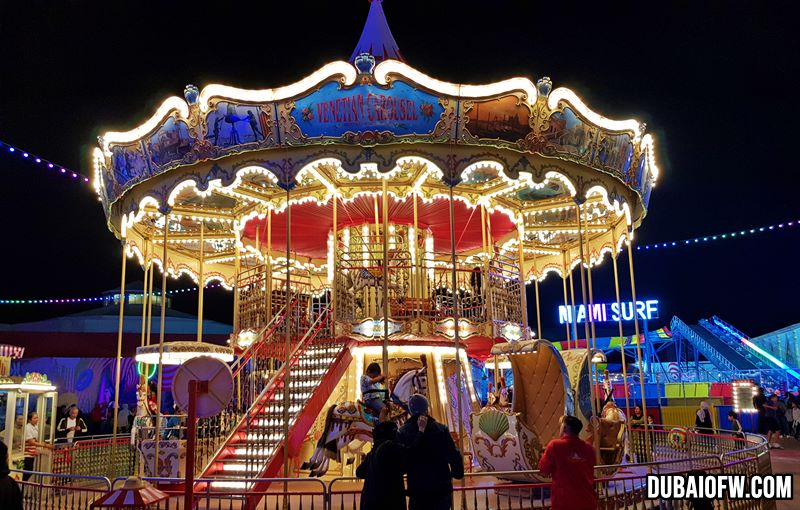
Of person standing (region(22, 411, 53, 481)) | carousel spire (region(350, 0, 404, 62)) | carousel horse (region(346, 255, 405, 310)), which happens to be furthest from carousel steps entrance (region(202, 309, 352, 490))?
carousel spire (region(350, 0, 404, 62))

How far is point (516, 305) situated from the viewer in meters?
12.7

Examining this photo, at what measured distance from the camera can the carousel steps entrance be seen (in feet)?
29.9

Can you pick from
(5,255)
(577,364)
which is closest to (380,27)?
(577,364)

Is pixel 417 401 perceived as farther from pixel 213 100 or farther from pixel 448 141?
pixel 213 100

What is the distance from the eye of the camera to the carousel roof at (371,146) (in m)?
8.93

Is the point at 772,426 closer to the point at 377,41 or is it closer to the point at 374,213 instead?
the point at 374,213

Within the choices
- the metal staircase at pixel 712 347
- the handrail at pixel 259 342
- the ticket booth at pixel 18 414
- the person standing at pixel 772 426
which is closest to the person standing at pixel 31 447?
the ticket booth at pixel 18 414

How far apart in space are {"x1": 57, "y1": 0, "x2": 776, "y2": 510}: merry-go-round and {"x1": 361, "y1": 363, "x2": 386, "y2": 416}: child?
120mm

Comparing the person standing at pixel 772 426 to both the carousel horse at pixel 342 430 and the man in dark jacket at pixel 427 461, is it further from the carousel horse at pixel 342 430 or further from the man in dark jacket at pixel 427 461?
the man in dark jacket at pixel 427 461

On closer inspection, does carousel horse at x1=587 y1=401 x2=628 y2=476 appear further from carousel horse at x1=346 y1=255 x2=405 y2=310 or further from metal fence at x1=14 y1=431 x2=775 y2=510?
carousel horse at x1=346 y1=255 x2=405 y2=310

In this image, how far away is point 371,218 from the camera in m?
14.1

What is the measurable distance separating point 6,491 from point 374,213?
9.96 meters

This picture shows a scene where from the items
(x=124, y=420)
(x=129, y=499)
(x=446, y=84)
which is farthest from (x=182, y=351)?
(x=124, y=420)

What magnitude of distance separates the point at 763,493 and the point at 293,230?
1056 centimetres
